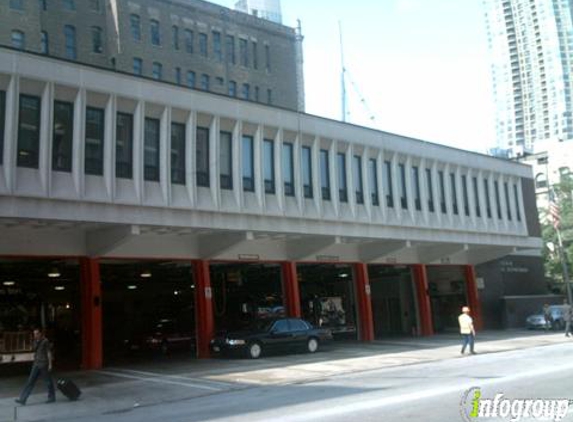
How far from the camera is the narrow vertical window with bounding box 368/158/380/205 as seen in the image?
1281 inches

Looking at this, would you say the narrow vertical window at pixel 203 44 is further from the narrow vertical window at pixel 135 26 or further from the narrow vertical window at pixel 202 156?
the narrow vertical window at pixel 202 156

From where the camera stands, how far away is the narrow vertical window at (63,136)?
21.6 meters

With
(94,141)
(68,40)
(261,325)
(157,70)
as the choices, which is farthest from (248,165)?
(157,70)

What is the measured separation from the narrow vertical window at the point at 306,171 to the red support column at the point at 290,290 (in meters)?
4.01

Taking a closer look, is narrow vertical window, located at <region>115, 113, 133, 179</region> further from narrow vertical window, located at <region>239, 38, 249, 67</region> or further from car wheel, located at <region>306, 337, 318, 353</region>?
narrow vertical window, located at <region>239, 38, 249, 67</region>

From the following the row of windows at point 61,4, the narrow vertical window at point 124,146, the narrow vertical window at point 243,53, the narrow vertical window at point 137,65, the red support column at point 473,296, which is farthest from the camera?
the narrow vertical window at point 243,53

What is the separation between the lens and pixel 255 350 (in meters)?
25.7

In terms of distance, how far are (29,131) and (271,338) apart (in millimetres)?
11798

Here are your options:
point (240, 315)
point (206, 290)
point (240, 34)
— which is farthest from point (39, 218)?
point (240, 34)

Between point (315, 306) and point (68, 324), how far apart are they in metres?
15.1

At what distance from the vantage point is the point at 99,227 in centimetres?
2353

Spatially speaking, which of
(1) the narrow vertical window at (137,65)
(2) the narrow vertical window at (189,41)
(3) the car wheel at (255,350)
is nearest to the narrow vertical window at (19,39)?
(1) the narrow vertical window at (137,65)

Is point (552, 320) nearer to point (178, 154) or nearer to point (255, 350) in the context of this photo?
point (255, 350)

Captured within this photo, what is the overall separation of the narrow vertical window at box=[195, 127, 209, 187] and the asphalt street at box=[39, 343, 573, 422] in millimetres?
8389
